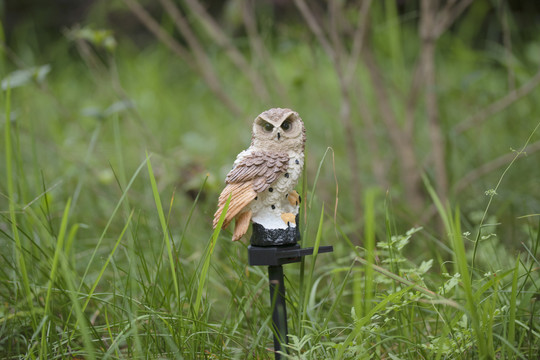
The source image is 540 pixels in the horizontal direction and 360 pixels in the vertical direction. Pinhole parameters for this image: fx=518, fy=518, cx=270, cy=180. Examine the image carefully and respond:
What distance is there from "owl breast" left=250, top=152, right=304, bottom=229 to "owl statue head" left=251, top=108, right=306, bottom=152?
3cm

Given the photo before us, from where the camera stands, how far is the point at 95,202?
2555 millimetres

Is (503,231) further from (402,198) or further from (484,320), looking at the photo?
(484,320)

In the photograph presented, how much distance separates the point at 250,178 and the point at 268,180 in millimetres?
42

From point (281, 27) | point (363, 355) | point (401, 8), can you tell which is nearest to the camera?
point (363, 355)

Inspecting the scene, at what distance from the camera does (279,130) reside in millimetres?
1164

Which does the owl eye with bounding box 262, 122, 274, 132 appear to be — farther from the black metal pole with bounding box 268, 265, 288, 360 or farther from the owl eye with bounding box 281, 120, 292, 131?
the black metal pole with bounding box 268, 265, 288, 360

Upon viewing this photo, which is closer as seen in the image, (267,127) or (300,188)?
(267,127)

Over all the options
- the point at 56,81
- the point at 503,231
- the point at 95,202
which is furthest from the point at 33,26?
the point at 503,231

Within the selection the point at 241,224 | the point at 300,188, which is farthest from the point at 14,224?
the point at 300,188

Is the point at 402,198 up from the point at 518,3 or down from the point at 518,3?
down

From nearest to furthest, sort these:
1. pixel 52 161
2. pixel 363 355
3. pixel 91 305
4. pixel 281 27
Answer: pixel 363 355 → pixel 91 305 → pixel 281 27 → pixel 52 161

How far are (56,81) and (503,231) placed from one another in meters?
4.37

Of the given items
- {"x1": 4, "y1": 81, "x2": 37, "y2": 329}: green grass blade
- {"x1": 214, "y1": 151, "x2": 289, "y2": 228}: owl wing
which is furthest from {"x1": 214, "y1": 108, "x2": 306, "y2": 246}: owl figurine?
{"x1": 4, "y1": 81, "x2": 37, "y2": 329}: green grass blade

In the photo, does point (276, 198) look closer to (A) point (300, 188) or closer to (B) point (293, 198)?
(B) point (293, 198)
